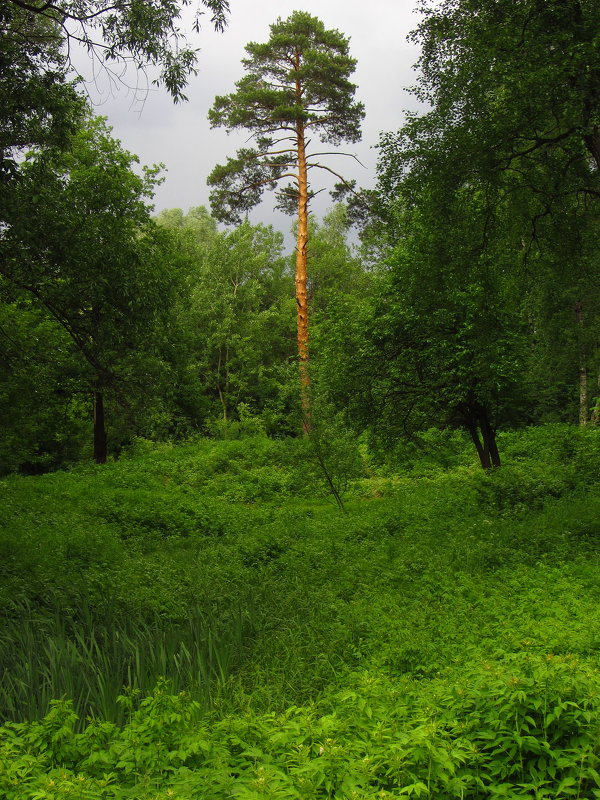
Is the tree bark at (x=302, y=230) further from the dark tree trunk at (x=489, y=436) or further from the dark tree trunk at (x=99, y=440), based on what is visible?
the dark tree trunk at (x=489, y=436)

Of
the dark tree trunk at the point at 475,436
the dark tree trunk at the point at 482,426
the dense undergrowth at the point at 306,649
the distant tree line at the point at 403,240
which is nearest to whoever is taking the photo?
the dense undergrowth at the point at 306,649

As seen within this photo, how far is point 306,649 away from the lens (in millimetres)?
5973

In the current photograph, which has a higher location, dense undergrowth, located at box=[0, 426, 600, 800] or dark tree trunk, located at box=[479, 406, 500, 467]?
dark tree trunk, located at box=[479, 406, 500, 467]

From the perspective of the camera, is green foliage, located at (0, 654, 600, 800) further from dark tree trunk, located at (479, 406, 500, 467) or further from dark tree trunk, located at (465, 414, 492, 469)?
dark tree trunk, located at (479, 406, 500, 467)

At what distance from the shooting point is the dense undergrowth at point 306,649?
3127 mm

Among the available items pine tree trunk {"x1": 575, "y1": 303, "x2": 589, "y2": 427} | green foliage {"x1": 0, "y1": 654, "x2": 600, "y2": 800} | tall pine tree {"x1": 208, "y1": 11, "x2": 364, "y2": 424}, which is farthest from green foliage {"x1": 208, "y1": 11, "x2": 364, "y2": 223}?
green foliage {"x1": 0, "y1": 654, "x2": 600, "y2": 800}

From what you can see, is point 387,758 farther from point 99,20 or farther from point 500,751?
point 99,20

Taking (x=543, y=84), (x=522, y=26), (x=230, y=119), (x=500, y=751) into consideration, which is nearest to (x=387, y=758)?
(x=500, y=751)

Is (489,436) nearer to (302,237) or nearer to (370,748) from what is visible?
(302,237)

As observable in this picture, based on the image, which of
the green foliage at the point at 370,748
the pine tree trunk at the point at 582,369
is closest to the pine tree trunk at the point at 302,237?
the pine tree trunk at the point at 582,369

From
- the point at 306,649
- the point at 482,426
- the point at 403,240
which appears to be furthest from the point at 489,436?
the point at 306,649

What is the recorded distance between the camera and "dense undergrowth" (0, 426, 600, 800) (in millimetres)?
3127

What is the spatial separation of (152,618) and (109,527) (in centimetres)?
629

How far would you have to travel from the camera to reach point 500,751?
3.17 meters
